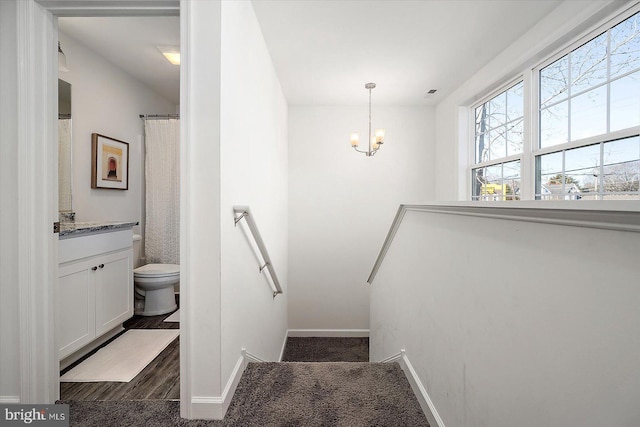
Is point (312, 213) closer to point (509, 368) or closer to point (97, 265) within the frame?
point (97, 265)

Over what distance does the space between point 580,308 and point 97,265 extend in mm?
2676

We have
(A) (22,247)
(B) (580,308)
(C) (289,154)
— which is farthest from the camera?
(C) (289,154)

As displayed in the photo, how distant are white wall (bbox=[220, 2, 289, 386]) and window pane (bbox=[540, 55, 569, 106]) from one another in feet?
7.14

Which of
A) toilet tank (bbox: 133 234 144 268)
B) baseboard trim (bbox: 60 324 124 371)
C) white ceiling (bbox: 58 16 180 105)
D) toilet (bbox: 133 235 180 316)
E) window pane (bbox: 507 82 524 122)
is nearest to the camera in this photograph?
baseboard trim (bbox: 60 324 124 371)

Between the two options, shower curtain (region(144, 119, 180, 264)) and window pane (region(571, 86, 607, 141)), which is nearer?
window pane (region(571, 86, 607, 141))

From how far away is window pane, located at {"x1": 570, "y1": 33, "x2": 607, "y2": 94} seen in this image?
1.83 m

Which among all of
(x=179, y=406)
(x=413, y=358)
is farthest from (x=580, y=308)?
(x=179, y=406)

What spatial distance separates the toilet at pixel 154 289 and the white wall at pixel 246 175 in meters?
1.08

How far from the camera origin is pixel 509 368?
86cm

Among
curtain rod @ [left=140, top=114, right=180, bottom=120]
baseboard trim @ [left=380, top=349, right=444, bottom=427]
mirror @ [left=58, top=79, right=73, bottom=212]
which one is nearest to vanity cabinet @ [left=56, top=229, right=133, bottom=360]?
mirror @ [left=58, top=79, right=73, bottom=212]

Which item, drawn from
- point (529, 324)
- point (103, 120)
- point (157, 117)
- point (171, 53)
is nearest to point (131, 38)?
point (171, 53)

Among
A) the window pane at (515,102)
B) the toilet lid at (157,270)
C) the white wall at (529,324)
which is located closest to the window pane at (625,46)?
the window pane at (515,102)

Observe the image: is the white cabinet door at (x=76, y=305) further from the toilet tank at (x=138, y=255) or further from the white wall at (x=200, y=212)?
the toilet tank at (x=138, y=255)

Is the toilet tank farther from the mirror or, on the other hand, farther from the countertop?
the countertop
